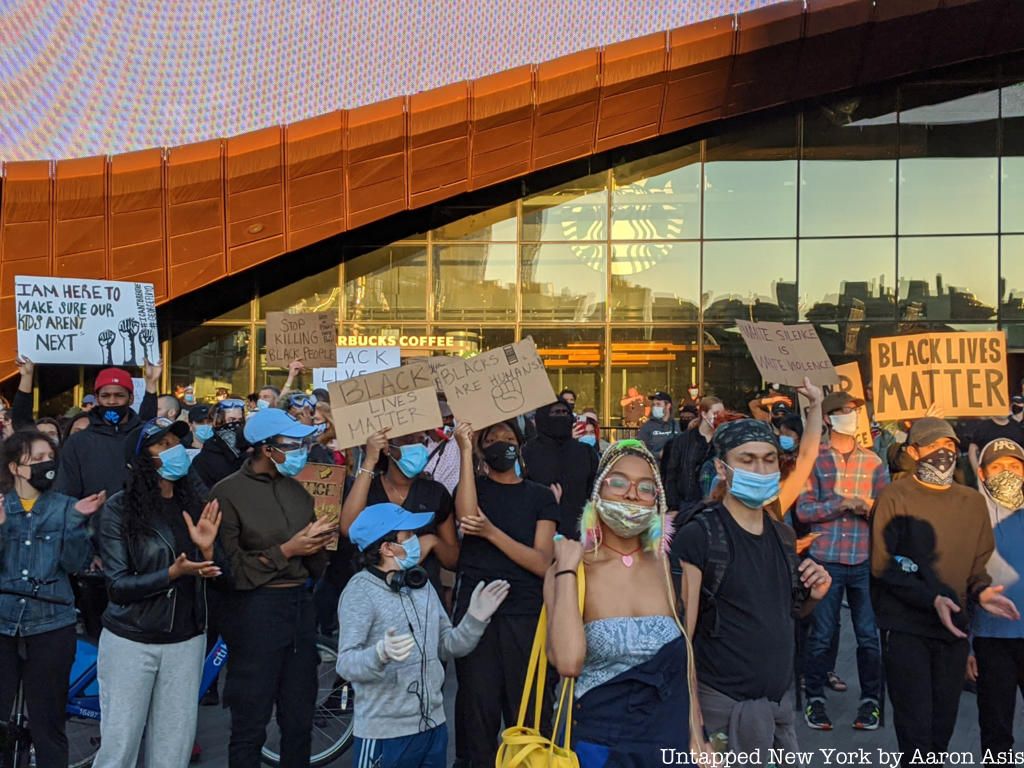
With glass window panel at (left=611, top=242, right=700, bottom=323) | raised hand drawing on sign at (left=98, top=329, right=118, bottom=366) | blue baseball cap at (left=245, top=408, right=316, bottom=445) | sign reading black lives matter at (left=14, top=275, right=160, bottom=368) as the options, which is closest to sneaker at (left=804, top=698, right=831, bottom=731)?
blue baseball cap at (left=245, top=408, right=316, bottom=445)

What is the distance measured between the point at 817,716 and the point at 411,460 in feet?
10.3

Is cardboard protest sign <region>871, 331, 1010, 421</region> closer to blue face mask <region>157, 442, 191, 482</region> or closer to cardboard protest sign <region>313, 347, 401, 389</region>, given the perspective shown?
blue face mask <region>157, 442, 191, 482</region>

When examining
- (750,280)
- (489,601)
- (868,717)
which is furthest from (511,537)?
(750,280)

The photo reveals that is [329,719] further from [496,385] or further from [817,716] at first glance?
[817,716]

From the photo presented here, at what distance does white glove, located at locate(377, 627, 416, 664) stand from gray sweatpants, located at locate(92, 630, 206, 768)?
1382 millimetres

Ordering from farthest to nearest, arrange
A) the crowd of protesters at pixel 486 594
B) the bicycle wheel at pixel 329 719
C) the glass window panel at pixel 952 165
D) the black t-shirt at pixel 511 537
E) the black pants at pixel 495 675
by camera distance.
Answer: the glass window panel at pixel 952 165 → the bicycle wheel at pixel 329 719 → the black t-shirt at pixel 511 537 → the black pants at pixel 495 675 → the crowd of protesters at pixel 486 594

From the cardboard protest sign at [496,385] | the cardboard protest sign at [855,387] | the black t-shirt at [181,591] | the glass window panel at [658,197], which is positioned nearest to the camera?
the black t-shirt at [181,591]

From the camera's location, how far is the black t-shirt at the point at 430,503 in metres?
6.19

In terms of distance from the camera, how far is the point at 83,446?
25.3ft

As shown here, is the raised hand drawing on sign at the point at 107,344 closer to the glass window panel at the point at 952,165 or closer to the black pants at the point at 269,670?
the black pants at the point at 269,670

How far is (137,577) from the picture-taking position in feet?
17.1

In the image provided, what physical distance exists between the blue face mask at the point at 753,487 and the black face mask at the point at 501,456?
1865mm

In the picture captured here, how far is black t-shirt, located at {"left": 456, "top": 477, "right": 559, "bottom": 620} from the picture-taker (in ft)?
19.1

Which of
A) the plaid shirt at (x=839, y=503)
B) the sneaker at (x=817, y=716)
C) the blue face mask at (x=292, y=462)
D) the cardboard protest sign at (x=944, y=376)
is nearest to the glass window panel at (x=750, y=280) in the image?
the cardboard protest sign at (x=944, y=376)
